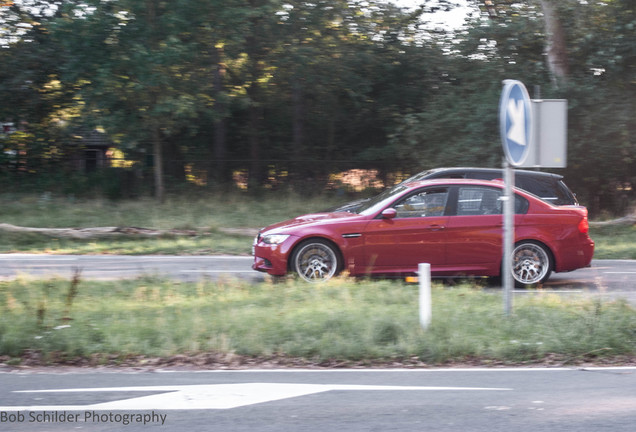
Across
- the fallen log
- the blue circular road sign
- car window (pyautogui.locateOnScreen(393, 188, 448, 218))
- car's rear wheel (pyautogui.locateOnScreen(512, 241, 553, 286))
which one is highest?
the blue circular road sign

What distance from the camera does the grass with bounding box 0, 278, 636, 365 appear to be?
6.81 m

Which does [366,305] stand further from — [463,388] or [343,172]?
[343,172]

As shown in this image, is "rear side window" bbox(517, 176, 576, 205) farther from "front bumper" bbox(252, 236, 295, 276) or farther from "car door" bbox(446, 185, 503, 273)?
"front bumper" bbox(252, 236, 295, 276)

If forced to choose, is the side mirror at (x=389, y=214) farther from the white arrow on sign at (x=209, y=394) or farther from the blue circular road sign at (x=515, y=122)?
the white arrow on sign at (x=209, y=394)

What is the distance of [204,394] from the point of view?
5.53 meters

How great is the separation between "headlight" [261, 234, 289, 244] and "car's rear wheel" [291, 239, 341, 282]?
10.3 inches

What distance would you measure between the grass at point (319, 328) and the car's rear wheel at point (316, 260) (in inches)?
55.3

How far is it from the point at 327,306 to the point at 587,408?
12.0 ft

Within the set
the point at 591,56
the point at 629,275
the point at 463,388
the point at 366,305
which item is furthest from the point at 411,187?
the point at 591,56

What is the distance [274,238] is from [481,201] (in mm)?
3192

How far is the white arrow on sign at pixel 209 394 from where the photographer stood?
205 inches

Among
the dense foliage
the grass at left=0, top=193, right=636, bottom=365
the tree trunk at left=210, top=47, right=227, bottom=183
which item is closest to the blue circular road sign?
the grass at left=0, top=193, right=636, bottom=365

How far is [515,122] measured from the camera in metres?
7.57

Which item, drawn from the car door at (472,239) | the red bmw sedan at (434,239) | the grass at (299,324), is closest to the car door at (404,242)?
the red bmw sedan at (434,239)
